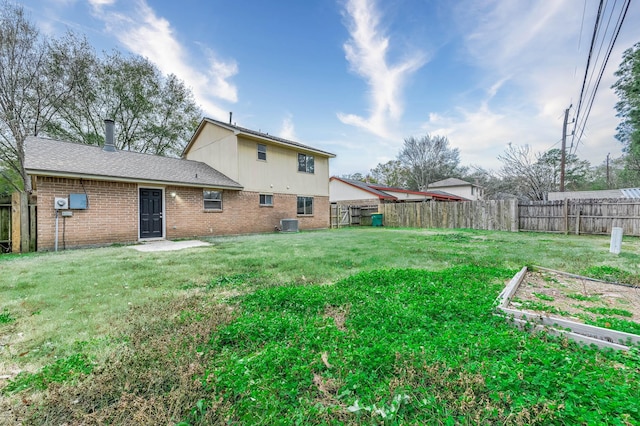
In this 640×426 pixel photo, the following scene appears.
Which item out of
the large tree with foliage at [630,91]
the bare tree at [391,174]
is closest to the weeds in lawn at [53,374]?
the large tree with foliage at [630,91]

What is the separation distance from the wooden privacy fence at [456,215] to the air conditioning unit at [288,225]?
25.7ft

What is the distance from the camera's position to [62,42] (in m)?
14.8

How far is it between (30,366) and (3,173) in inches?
852

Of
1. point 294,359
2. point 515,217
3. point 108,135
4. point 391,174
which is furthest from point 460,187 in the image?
point 294,359

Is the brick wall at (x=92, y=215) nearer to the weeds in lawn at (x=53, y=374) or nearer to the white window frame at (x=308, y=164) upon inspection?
the white window frame at (x=308, y=164)

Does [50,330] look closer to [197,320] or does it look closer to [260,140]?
[197,320]

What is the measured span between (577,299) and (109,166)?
12.9 meters

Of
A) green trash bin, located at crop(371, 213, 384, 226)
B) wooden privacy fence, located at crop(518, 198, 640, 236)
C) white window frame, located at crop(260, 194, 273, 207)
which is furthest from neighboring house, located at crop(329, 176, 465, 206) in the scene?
white window frame, located at crop(260, 194, 273, 207)

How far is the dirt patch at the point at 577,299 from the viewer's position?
2.83 meters

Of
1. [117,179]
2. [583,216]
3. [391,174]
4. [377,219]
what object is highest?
[391,174]

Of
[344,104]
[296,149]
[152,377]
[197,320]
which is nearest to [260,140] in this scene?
[296,149]

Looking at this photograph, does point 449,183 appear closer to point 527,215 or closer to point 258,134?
point 527,215

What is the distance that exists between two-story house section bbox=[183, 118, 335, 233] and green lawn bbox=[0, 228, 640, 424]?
373 inches

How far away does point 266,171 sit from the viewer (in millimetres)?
13891
